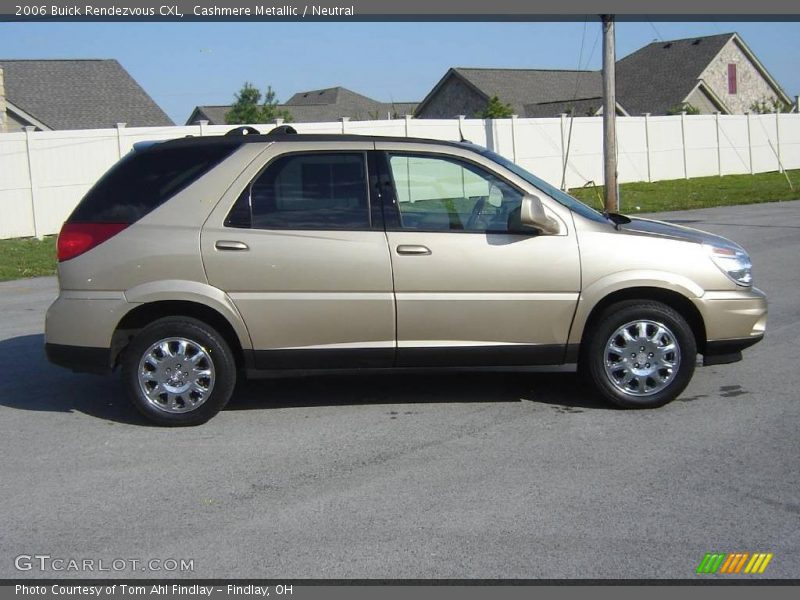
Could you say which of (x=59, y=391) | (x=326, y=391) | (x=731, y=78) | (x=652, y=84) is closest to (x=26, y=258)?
(x=59, y=391)

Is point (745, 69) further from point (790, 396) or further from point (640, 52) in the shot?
point (790, 396)

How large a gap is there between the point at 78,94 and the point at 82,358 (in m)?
36.0

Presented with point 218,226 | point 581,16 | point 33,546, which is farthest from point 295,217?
point 581,16

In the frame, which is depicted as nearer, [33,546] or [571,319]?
[33,546]

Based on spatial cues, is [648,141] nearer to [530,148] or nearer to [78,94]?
[530,148]

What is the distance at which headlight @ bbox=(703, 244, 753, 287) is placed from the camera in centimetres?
649

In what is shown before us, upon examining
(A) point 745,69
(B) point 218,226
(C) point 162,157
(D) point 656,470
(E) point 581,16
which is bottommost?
(D) point 656,470

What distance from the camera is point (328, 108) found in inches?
2515

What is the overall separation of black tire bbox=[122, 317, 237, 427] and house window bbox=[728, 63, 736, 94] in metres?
52.8

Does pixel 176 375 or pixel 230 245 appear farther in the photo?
pixel 176 375

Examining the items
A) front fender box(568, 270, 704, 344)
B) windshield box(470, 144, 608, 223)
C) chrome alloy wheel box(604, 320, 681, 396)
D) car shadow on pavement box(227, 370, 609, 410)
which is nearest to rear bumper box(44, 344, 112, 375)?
car shadow on pavement box(227, 370, 609, 410)

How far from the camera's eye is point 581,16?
2027 centimetres

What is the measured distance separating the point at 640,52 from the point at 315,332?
54.8 m

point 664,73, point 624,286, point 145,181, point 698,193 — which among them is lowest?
point 624,286
